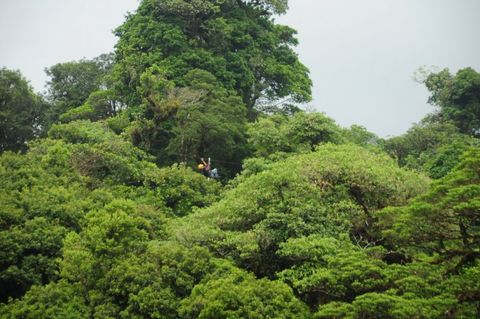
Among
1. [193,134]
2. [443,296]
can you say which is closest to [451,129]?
[193,134]

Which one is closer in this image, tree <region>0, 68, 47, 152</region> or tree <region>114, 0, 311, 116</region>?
tree <region>114, 0, 311, 116</region>

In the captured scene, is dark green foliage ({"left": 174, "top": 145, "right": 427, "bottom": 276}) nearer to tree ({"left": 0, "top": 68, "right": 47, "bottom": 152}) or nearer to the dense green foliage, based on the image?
the dense green foliage

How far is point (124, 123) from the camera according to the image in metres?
26.8

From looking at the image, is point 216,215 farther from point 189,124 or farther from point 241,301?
point 189,124

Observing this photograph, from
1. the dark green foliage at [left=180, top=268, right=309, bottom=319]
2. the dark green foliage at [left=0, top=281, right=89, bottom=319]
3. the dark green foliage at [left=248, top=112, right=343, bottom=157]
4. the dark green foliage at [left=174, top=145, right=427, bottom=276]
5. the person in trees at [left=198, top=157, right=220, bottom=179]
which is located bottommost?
the dark green foliage at [left=180, top=268, right=309, bottom=319]

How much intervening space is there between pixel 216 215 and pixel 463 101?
22.0 meters

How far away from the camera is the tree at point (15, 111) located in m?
30.9

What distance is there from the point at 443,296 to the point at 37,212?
11.3 metres

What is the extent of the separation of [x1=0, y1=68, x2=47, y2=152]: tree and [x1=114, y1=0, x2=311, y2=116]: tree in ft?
18.9

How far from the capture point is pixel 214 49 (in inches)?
1215

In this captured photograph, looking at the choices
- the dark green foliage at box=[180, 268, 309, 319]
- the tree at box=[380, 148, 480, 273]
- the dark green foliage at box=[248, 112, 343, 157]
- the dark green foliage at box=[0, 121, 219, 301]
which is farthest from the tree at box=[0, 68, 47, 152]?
the tree at box=[380, 148, 480, 273]

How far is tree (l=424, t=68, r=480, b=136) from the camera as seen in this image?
33031mm

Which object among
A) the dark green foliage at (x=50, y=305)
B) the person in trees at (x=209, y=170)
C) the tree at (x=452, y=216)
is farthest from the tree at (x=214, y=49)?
the tree at (x=452, y=216)

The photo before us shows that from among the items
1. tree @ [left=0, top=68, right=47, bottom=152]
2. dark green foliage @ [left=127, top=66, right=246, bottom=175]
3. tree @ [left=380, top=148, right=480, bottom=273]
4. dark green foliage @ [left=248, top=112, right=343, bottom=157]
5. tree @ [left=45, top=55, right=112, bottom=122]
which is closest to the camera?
tree @ [left=380, top=148, right=480, bottom=273]
